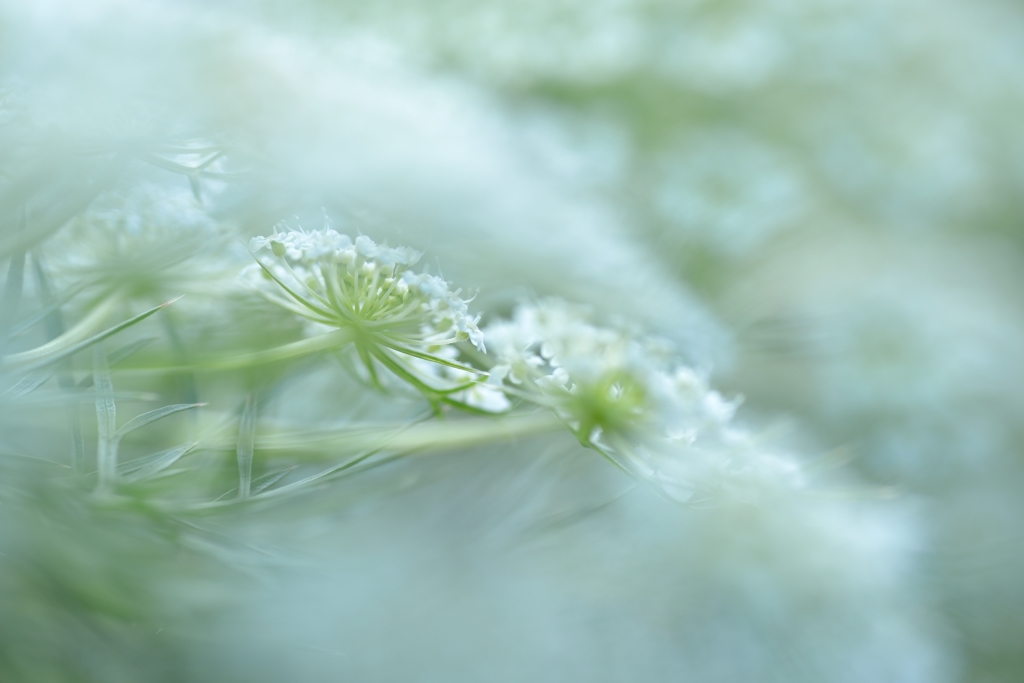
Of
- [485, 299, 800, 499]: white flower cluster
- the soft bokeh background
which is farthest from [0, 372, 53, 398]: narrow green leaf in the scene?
[485, 299, 800, 499]: white flower cluster

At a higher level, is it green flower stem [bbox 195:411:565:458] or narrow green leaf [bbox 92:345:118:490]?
green flower stem [bbox 195:411:565:458]

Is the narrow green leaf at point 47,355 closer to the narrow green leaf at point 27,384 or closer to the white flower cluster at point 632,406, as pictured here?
the narrow green leaf at point 27,384

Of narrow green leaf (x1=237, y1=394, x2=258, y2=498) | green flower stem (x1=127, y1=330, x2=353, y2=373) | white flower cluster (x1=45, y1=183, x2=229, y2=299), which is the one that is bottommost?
narrow green leaf (x1=237, y1=394, x2=258, y2=498)

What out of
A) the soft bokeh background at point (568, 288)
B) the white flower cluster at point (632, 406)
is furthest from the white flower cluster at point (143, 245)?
the white flower cluster at point (632, 406)

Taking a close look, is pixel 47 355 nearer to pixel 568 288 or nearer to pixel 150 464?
pixel 150 464

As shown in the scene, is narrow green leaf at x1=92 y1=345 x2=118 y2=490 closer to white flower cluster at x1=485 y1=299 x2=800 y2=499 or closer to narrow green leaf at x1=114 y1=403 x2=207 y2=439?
narrow green leaf at x1=114 y1=403 x2=207 y2=439

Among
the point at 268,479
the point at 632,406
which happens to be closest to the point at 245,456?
the point at 268,479

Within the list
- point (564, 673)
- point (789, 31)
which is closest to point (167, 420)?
point (564, 673)
